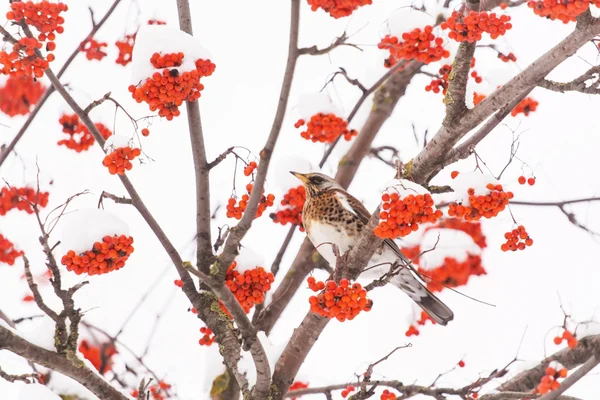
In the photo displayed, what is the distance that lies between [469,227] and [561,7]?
2.71 meters

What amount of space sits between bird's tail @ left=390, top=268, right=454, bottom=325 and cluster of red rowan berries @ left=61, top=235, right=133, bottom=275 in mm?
2071

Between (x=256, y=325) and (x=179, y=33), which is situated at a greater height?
(x=179, y=33)

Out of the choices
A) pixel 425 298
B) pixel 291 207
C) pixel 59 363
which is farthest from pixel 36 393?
pixel 425 298

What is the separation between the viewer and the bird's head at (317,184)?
4316 mm

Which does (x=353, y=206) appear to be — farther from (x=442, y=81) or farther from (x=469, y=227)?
(x=442, y=81)

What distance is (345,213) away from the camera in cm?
423

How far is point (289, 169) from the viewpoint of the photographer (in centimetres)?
421

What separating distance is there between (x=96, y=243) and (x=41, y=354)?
1.74 ft

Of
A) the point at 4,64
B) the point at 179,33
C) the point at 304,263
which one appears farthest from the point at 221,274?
the point at 304,263

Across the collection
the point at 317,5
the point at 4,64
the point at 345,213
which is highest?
the point at 317,5

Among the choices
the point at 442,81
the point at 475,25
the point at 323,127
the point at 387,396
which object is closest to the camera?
the point at 475,25

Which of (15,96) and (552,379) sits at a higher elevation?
(15,96)

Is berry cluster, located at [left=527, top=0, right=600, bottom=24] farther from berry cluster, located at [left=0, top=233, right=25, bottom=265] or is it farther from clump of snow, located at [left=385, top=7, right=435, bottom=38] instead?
berry cluster, located at [left=0, top=233, right=25, bottom=265]

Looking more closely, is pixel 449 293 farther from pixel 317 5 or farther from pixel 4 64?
pixel 4 64
